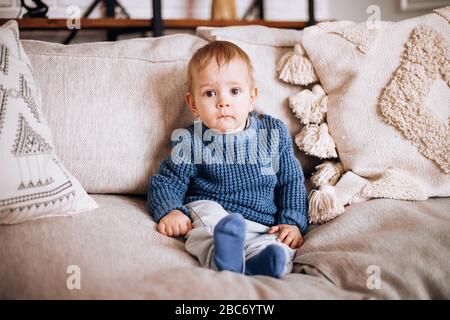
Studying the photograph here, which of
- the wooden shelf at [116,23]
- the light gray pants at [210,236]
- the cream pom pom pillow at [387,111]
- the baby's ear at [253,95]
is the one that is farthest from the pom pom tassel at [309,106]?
the wooden shelf at [116,23]

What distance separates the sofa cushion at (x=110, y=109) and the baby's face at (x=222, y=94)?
0.13 meters

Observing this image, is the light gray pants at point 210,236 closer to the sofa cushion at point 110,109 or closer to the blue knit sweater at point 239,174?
the blue knit sweater at point 239,174

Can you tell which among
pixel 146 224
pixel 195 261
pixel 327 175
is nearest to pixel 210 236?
pixel 195 261

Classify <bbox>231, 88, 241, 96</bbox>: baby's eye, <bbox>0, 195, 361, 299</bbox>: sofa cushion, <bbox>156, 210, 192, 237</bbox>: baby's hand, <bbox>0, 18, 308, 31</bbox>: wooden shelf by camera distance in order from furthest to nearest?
<bbox>0, 18, 308, 31</bbox>: wooden shelf, <bbox>231, 88, 241, 96</bbox>: baby's eye, <bbox>156, 210, 192, 237</bbox>: baby's hand, <bbox>0, 195, 361, 299</bbox>: sofa cushion

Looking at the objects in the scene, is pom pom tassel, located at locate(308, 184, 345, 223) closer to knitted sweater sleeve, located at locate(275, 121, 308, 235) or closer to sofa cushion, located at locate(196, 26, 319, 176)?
knitted sweater sleeve, located at locate(275, 121, 308, 235)

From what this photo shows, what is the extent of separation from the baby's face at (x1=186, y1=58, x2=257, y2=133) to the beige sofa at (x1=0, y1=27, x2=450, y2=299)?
0.43ft

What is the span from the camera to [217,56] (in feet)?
3.51

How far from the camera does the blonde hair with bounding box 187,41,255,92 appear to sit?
1.07 metres

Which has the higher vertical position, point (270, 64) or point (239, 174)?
point (270, 64)

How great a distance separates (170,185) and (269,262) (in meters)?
0.39

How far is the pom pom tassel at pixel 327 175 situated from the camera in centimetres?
115

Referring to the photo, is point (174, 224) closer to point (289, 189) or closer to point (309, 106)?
point (289, 189)

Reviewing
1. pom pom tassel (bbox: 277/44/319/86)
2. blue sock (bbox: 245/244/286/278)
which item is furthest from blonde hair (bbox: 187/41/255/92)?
blue sock (bbox: 245/244/286/278)
